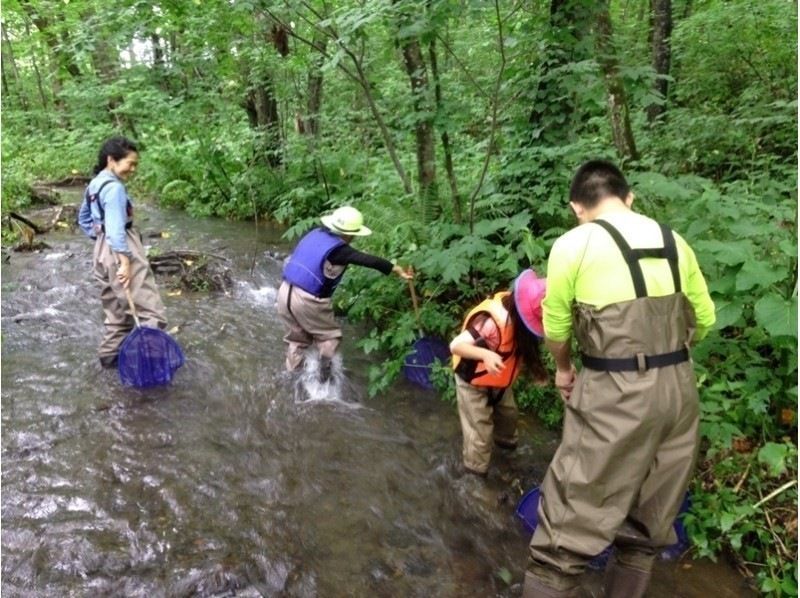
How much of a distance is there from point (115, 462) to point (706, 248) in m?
4.46

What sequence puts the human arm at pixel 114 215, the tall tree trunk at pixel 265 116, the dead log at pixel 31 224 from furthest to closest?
the tall tree trunk at pixel 265 116 → the dead log at pixel 31 224 → the human arm at pixel 114 215

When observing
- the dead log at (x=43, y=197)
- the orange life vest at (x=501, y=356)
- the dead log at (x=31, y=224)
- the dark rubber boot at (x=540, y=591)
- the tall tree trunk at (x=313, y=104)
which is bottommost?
the dark rubber boot at (x=540, y=591)

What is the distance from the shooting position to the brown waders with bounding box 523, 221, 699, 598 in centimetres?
257

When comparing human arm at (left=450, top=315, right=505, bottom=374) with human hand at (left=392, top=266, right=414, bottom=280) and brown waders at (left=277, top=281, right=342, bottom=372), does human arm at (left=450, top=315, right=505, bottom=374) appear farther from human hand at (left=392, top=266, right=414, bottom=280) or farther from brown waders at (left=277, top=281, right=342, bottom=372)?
brown waders at (left=277, top=281, right=342, bottom=372)

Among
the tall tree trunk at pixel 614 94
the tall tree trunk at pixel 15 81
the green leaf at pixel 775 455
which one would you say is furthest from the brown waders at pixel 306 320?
the tall tree trunk at pixel 15 81

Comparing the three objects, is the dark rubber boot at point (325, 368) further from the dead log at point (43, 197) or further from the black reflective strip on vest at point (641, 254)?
the dead log at point (43, 197)

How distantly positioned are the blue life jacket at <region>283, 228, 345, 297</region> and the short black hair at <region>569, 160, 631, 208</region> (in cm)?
276

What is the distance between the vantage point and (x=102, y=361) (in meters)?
5.95

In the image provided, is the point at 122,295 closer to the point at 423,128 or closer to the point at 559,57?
the point at 423,128

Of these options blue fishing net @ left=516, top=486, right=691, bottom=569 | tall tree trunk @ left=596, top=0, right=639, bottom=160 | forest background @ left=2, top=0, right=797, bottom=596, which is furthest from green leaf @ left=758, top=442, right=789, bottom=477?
tall tree trunk @ left=596, top=0, right=639, bottom=160

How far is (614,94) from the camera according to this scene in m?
7.21

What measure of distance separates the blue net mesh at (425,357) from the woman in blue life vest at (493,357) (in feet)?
4.34

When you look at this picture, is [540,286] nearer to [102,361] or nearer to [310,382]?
[310,382]

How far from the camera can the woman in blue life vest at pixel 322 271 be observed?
5230mm
